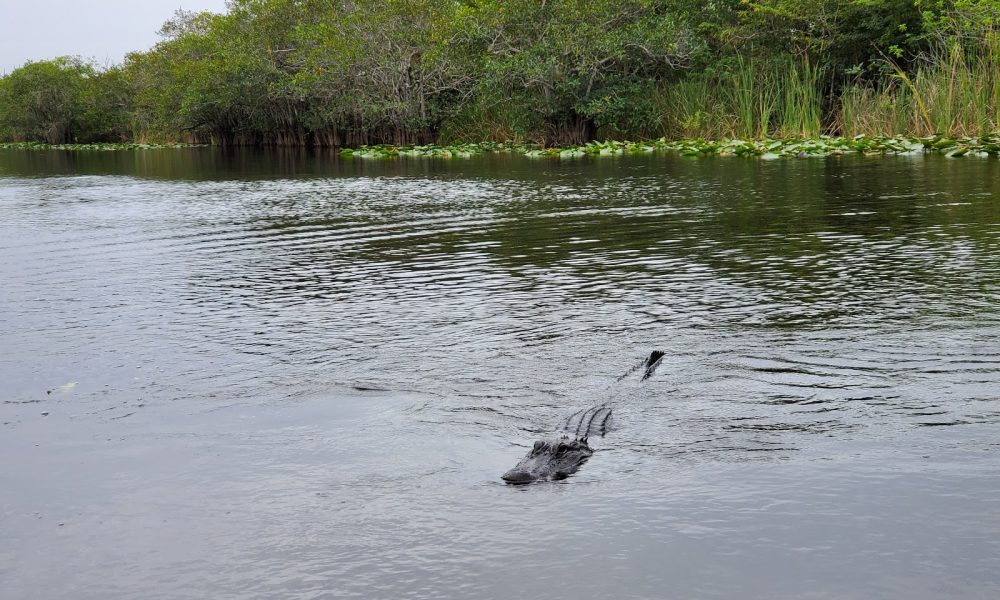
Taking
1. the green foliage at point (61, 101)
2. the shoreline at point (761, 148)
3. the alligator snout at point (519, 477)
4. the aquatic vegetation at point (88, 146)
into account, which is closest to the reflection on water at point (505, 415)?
the alligator snout at point (519, 477)

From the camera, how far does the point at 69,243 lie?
11.8 m

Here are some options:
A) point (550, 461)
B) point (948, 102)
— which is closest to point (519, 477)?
point (550, 461)

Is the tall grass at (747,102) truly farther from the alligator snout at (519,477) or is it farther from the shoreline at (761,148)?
the alligator snout at (519,477)

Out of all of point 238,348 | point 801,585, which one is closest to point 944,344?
point 801,585

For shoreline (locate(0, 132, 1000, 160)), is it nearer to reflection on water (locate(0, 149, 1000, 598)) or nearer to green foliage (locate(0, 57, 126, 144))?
reflection on water (locate(0, 149, 1000, 598))

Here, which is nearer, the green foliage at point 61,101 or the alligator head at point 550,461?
the alligator head at point 550,461

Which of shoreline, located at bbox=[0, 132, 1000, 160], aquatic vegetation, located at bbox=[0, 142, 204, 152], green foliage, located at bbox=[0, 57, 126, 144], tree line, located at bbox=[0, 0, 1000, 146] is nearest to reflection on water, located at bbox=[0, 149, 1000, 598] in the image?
shoreline, located at bbox=[0, 132, 1000, 160]

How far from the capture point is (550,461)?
409 centimetres

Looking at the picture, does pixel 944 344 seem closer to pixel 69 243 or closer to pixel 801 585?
pixel 801 585

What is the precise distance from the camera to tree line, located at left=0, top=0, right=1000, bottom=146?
974 inches

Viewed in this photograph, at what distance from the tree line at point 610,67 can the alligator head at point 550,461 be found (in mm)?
20615

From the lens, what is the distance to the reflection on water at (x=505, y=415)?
3.39 meters

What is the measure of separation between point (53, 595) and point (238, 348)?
124 inches

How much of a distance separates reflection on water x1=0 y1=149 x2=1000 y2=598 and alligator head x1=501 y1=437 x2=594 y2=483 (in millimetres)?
65
